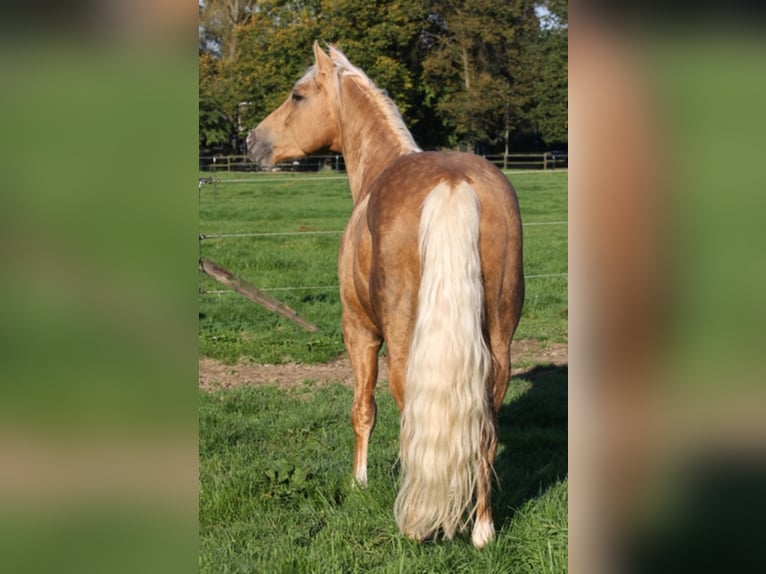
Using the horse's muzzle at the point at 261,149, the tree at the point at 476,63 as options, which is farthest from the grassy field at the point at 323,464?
the tree at the point at 476,63

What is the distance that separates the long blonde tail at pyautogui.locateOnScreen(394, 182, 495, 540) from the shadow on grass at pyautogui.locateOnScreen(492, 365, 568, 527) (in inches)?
21.2

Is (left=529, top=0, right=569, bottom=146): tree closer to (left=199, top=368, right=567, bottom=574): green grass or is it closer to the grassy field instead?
the grassy field

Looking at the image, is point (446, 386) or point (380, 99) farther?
point (380, 99)

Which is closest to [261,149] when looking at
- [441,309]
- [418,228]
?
[418,228]

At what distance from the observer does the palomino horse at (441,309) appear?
10.1 feet

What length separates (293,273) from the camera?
1066 cm

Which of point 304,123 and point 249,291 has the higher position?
point 304,123

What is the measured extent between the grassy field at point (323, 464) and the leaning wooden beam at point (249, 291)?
0.14m

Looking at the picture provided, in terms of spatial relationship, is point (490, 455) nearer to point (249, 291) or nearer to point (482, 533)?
point (482, 533)

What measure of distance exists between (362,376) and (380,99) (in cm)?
169

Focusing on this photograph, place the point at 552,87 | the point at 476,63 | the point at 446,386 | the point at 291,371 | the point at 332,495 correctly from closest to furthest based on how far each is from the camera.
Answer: the point at 446,386 < the point at 332,495 < the point at 291,371 < the point at 552,87 < the point at 476,63
